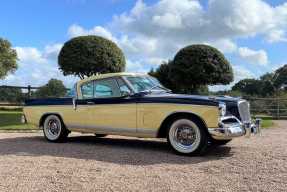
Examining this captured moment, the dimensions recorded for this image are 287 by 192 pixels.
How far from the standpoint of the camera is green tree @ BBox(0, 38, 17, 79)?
37584 millimetres

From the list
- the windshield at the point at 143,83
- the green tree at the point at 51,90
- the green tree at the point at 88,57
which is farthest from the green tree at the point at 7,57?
the windshield at the point at 143,83

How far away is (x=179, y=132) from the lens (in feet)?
27.4

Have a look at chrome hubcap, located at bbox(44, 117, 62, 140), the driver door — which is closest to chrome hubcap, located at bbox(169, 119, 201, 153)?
the driver door

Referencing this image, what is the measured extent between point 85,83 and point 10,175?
4072 millimetres

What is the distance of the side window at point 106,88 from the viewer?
9.34 m

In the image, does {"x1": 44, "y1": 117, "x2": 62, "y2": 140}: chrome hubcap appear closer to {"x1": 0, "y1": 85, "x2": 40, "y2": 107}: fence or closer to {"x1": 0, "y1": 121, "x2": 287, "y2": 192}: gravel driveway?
{"x1": 0, "y1": 121, "x2": 287, "y2": 192}: gravel driveway

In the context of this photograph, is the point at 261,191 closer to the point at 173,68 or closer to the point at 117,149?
the point at 117,149

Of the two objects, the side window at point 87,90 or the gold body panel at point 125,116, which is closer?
the gold body panel at point 125,116

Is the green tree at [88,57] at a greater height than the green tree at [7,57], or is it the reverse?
the green tree at [7,57]

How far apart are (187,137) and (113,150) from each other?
1573 mm

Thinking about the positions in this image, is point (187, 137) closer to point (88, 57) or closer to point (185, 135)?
point (185, 135)

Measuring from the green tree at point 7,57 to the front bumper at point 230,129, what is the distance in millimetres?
31688

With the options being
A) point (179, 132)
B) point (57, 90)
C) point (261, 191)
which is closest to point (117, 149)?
point (179, 132)

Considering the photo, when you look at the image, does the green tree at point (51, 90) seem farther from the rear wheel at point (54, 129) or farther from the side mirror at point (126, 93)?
the side mirror at point (126, 93)
